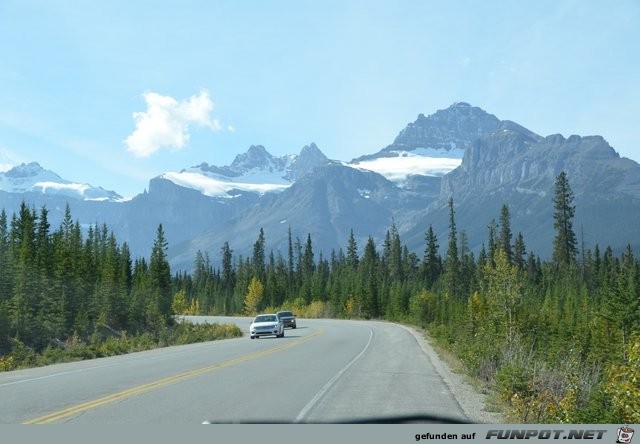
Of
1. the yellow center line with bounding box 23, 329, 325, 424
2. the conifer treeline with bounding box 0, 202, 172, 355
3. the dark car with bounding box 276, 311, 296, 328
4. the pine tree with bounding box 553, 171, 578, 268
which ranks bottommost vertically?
the dark car with bounding box 276, 311, 296, 328

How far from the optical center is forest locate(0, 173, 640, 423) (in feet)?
41.3

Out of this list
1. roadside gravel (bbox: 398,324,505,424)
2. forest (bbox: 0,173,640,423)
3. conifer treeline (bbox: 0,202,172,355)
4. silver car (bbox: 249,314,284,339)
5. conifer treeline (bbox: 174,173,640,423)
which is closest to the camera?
roadside gravel (bbox: 398,324,505,424)

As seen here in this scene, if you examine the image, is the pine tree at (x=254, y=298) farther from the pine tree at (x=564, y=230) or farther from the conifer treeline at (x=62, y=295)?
the pine tree at (x=564, y=230)

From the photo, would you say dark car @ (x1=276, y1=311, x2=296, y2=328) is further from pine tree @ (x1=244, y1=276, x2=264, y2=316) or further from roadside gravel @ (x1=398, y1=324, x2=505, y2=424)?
pine tree @ (x1=244, y1=276, x2=264, y2=316)

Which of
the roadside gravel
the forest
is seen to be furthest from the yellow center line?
the forest

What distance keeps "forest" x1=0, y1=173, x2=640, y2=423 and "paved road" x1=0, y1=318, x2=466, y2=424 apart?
215cm

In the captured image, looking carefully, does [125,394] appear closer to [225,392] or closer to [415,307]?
[225,392]

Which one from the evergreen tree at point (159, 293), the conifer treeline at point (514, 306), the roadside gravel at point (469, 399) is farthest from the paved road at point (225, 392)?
the evergreen tree at point (159, 293)

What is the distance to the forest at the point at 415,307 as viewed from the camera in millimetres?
12594

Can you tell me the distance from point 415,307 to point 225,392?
64803 mm

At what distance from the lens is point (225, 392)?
13586mm

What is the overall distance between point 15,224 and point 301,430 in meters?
74.1

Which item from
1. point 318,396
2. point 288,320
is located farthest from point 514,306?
point 288,320

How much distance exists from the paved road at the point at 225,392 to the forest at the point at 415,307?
2.15m
